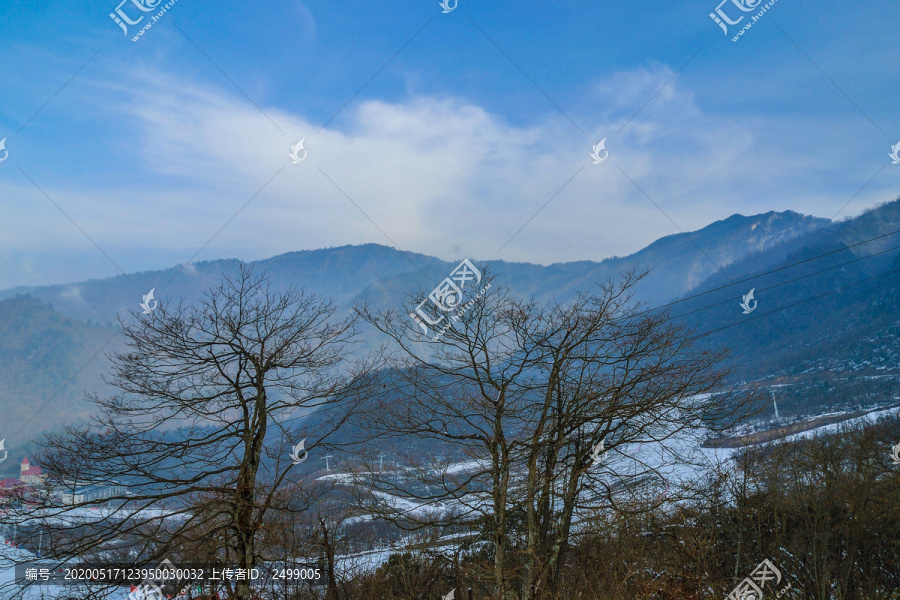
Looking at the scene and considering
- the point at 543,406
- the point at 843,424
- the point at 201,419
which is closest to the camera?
the point at 201,419

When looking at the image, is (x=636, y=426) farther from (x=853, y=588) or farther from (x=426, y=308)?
(x=853, y=588)

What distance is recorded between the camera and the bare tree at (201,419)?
38.3 feet

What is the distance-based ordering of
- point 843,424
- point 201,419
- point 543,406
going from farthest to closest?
point 843,424 < point 543,406 < point 201,419

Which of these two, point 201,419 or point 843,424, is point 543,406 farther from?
point 843,424

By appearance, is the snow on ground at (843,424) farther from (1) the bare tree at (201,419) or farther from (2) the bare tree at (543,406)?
(1) the bare tree at (201,419)

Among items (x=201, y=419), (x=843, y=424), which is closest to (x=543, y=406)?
(x=201, y=419)

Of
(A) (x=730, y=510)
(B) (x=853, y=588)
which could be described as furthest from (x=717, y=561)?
(B) (x=853, y=588)

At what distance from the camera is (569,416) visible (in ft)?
49.0

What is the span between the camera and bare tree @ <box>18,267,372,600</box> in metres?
11.7

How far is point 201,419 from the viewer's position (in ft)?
44.8

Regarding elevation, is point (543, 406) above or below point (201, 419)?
below

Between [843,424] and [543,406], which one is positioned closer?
[543,406]

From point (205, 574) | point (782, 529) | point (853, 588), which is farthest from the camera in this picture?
point (782, 529)

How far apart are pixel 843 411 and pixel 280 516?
14266 cm
